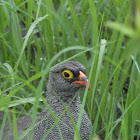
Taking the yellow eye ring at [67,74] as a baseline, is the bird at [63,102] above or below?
below

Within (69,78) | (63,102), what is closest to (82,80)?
(69,78)

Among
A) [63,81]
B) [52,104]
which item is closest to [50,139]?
[52,104]

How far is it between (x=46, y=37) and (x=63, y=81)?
84 centimetres

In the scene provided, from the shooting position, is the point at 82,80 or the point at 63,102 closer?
the point at 82,80

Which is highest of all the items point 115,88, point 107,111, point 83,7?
point 83,7

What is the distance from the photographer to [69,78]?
9.11ft

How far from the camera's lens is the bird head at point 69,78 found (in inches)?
107

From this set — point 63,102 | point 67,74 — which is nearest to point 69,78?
point 67,74

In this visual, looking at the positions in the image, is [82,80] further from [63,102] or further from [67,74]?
[63,102]

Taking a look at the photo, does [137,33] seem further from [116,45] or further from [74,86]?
[116,45]

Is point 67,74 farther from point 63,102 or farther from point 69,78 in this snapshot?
point 63,102

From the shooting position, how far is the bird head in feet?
8.91

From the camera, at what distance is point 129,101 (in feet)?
8.87

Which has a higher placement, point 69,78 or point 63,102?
point 69,78
